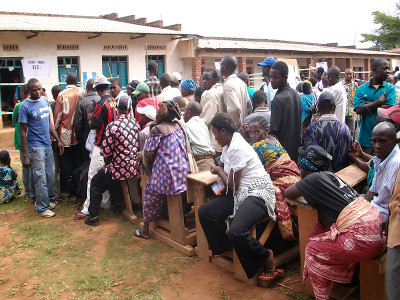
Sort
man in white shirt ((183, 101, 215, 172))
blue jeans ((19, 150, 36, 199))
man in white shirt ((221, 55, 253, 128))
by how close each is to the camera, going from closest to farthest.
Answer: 1. man in white shirt ((183, 101, 215, 172))
2. man in white shirt ((221, 55, 253, 128))
3. blue jeans ((19, 150, 36, 199))

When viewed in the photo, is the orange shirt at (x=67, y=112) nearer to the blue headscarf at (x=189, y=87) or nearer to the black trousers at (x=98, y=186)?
the black trousers at (x=98, y=186)

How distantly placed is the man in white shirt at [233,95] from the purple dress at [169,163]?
0.86 meters

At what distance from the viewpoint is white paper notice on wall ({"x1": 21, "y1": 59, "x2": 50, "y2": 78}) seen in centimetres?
1312

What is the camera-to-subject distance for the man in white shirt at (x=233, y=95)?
524cm

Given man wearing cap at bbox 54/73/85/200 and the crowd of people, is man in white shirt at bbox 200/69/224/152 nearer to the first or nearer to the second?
the crowd of people

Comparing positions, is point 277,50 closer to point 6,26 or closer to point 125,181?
point 6,26

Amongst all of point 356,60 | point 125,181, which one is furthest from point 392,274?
point 356,60

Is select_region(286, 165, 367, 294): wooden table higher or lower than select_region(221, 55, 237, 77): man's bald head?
lower

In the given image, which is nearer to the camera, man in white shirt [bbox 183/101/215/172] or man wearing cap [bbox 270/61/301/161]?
man wearing cap [bbox 270/61/301/161]

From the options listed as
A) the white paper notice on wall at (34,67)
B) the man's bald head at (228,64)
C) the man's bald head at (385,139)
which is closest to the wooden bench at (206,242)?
the man's bald head at (385,139)

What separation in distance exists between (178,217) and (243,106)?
1806 millimetres

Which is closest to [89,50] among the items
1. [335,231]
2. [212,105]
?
[212,105]

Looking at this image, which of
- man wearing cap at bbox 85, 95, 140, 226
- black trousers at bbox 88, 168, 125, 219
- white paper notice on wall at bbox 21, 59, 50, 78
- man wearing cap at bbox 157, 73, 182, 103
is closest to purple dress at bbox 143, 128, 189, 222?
man wearing cap at bbox 85, 95, 140, 226

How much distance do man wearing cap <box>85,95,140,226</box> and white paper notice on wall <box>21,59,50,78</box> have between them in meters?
8.73
